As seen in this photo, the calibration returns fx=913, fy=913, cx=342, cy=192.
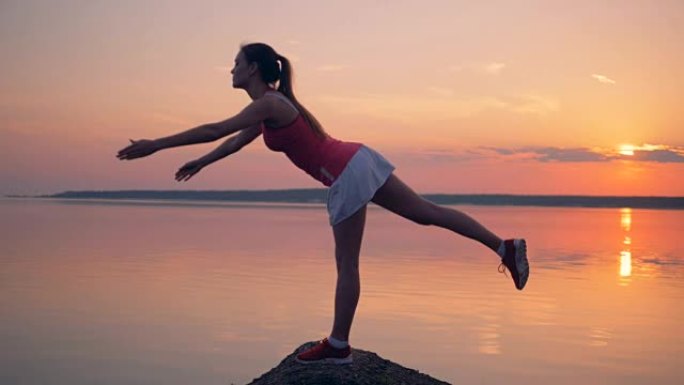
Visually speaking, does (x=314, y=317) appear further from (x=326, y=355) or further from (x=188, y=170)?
(x=188, y=170)

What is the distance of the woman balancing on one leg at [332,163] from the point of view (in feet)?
21.1

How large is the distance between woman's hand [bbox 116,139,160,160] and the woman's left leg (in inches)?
61.1

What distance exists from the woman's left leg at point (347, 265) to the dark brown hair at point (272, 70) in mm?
685

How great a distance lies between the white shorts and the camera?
6500 mm

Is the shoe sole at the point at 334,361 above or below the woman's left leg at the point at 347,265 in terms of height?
below

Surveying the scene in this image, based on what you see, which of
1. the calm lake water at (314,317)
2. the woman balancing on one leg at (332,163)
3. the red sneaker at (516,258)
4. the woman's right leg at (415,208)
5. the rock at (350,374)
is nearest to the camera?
the woman balancing on one leg at (332,163)

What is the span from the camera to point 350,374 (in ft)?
22.9

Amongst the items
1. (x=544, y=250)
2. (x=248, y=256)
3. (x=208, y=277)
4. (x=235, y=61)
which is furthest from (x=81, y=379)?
(x=544, y=250)

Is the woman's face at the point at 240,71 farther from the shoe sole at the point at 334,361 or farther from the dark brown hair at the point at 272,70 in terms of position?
the shoe sole at the point at 334,361

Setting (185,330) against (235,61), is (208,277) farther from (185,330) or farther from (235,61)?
(235,61)

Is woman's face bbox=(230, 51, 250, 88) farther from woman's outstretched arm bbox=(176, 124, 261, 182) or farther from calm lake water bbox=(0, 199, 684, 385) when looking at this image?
calm lake water bbox=(0, 199, 684, 385)

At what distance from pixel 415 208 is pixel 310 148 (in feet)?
2.94

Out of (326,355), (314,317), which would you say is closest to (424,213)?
(326,355)

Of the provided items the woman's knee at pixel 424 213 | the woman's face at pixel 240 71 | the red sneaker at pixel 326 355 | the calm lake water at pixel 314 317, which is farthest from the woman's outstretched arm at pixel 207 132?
the calm lake water at pixel 314 317
